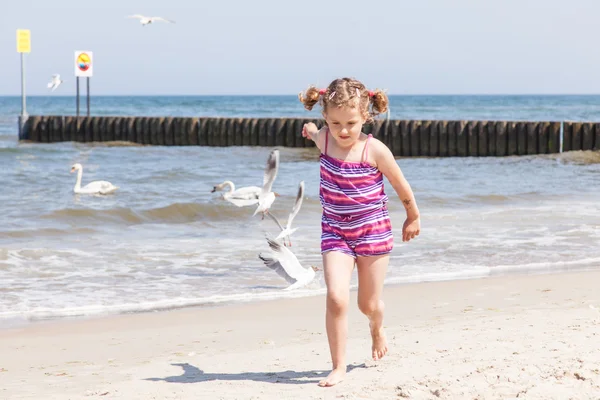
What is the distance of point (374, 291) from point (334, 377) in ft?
1.40

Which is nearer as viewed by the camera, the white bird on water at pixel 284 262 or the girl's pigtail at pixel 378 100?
the girl's pigtail at pixel 378 100

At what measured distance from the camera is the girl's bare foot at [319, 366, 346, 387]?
384cm

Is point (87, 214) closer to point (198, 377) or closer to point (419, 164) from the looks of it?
point (198, 377)

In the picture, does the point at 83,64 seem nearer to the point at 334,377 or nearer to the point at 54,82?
the point at 54,82

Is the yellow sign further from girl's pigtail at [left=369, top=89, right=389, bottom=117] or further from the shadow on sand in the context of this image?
girl's pigtail at [left=369, top=89, right=389, bottom=117]

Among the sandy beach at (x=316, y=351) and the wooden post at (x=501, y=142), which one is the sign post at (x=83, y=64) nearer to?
the wooden post at (x=501, y=142)

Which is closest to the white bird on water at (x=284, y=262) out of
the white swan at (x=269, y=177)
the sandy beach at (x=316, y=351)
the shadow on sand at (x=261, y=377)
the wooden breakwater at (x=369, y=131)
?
the sandy beach at (x=316, y=351)

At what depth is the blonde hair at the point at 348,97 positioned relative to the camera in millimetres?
3934

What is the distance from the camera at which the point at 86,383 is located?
4.19 meters

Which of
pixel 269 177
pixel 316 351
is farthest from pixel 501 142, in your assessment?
pixel 316 351

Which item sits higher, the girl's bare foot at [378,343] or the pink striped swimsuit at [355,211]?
the pink striped swimsuit at [355,211]

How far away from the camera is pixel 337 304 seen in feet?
12.7

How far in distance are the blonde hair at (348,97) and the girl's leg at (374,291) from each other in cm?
64

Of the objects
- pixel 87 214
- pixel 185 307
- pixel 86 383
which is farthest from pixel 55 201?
pixel 86 383
